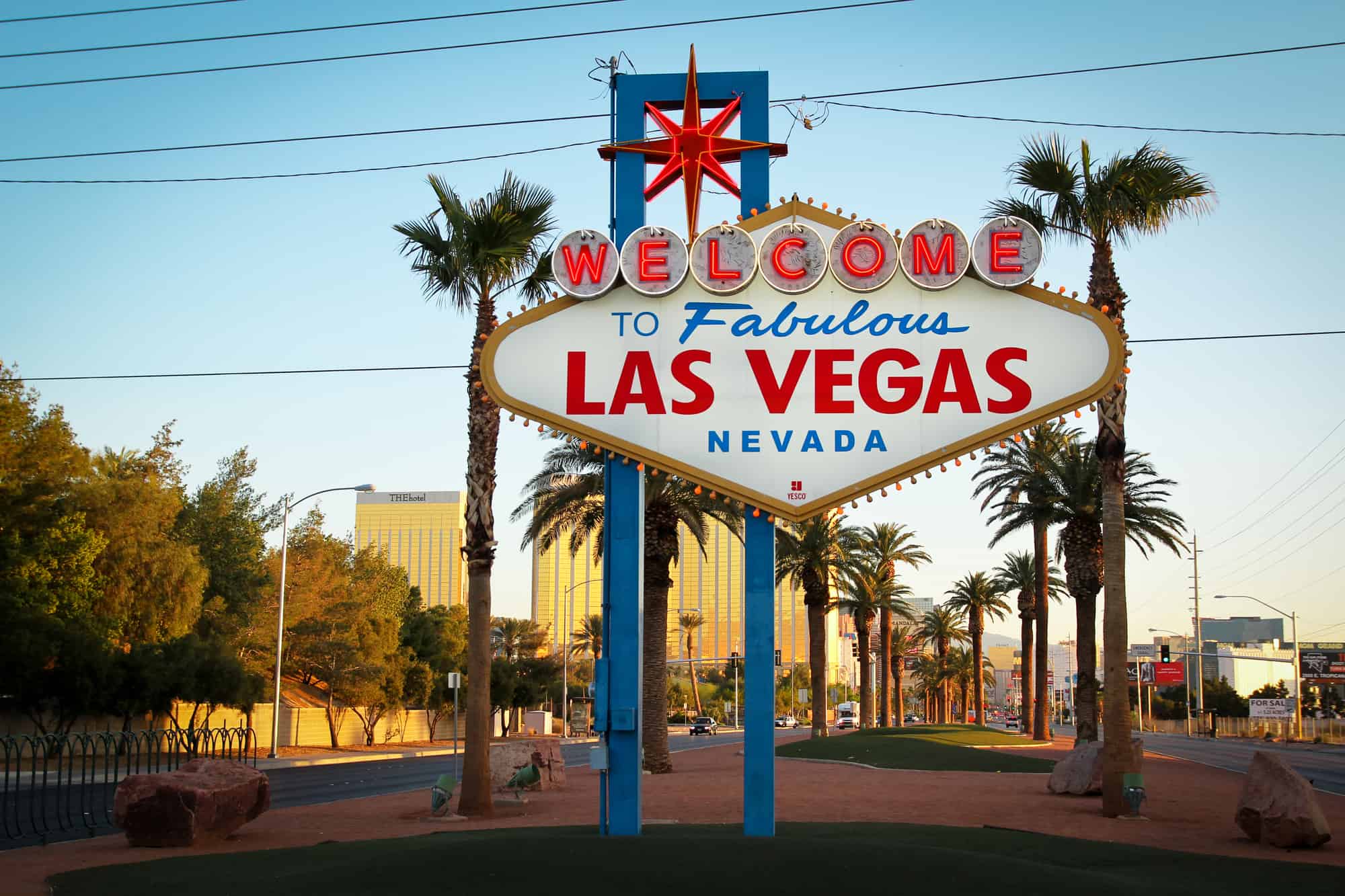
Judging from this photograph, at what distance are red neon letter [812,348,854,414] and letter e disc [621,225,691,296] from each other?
6.70 ft

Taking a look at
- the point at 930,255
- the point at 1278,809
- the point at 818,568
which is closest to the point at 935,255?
the point at 930,255

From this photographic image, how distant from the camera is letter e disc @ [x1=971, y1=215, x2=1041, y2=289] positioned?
48.5 ft

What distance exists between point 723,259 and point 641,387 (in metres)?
1.94

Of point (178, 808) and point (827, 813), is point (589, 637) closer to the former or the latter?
point (827, 813)

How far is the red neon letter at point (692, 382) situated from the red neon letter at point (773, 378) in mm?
601

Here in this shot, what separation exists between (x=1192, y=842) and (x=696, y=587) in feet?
571

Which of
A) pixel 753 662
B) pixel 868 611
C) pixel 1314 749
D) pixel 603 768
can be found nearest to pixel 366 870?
pixel 603 768

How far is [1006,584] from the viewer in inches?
2611

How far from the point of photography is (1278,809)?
1725 cm

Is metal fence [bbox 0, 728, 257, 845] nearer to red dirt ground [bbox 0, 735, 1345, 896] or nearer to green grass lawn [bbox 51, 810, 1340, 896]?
red dirt ground [bbox 0, 735, 1345, 896]

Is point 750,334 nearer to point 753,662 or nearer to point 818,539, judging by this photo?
point 753,662

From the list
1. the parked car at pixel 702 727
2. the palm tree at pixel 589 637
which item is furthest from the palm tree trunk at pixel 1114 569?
the palm tree at pixel 589 637

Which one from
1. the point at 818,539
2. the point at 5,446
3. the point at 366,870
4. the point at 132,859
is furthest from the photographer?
the point at 818,539

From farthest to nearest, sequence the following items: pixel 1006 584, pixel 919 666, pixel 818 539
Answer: pixel 919 666
pixel 1006 584
pixel 818 539
